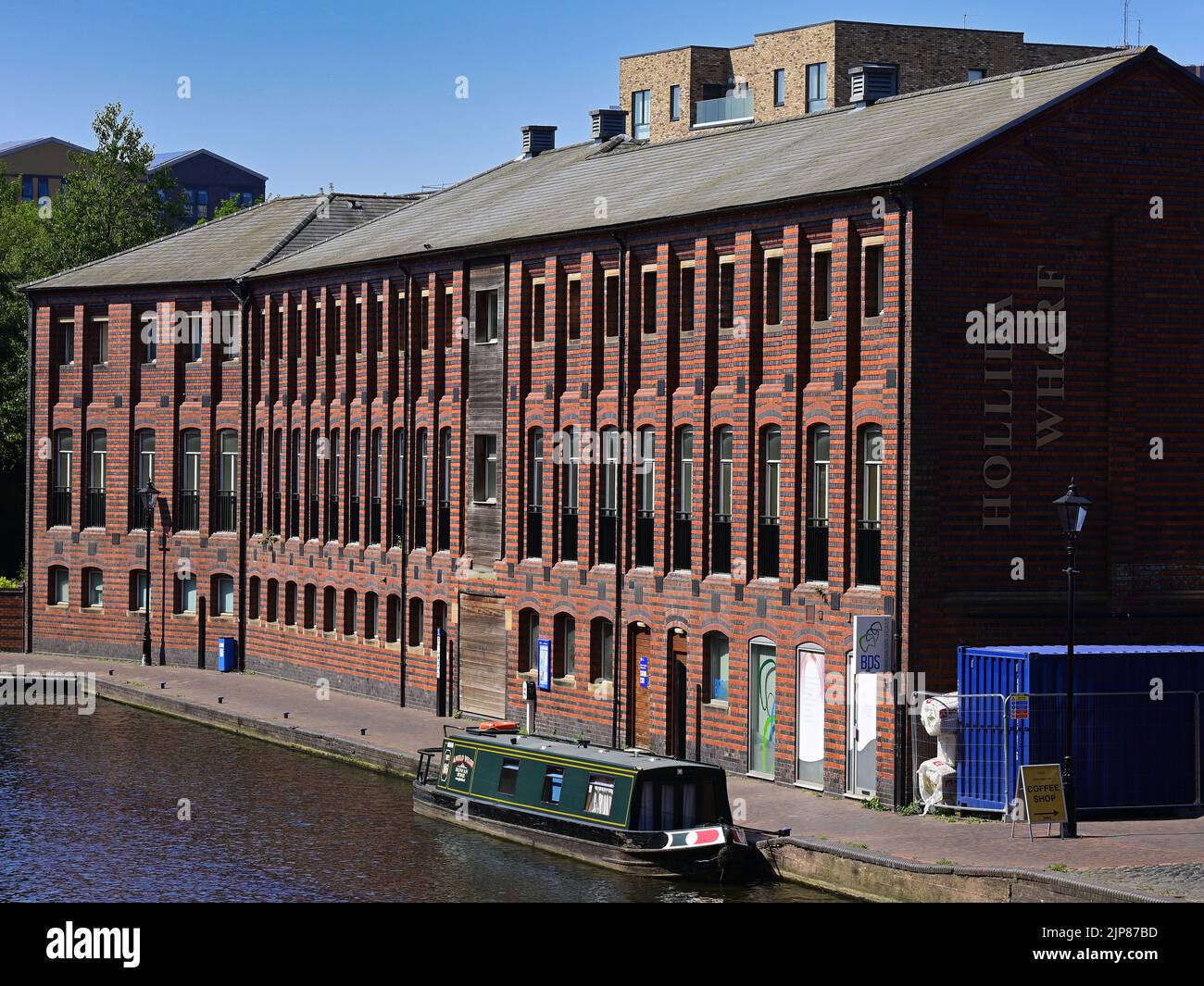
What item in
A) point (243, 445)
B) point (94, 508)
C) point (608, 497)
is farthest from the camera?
point (94, 508)

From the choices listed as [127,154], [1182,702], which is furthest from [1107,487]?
[127,154]

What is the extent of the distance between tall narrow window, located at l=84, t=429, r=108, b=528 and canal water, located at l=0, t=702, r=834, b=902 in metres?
17.1

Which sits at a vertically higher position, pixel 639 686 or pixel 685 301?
pixel 685 301

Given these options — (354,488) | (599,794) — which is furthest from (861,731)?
(354,488)

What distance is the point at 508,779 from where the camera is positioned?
116 ft

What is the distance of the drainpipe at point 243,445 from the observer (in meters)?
59.9

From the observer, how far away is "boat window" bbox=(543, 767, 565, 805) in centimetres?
3403

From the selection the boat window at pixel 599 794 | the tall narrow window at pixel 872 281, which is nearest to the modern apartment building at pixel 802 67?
the tall narrow window at pixel 872 281

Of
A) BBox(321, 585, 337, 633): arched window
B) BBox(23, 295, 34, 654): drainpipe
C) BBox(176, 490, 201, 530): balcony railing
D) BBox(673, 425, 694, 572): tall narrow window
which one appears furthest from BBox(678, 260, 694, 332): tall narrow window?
BBox(23, 295, 34, 654): drainpipe

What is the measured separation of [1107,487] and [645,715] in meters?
11.1

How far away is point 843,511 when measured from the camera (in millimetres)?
36000

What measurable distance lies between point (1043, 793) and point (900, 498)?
614 centimetres

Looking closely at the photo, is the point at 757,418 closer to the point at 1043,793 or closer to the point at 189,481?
the point at 1043,793

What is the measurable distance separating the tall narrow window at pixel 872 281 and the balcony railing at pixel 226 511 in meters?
29.3
